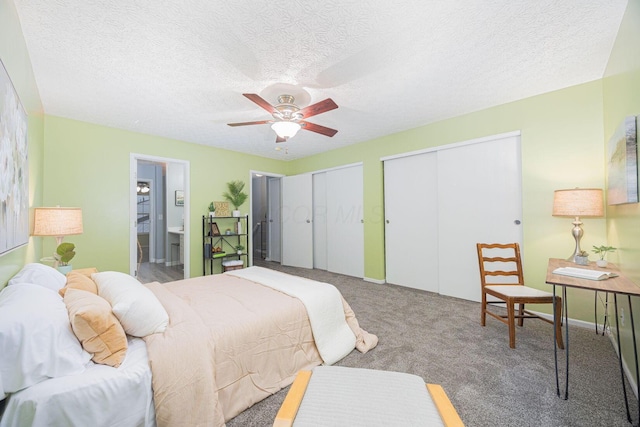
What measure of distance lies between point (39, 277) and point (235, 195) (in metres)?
3.34

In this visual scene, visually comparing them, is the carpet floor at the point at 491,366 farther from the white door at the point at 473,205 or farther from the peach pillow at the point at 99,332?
the peach pillow at the point at 99,332

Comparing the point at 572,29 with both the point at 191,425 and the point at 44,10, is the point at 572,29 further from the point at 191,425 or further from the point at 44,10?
the point at 44,10

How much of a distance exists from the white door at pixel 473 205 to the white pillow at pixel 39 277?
3.85m

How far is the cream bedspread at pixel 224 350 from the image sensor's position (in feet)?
3.97

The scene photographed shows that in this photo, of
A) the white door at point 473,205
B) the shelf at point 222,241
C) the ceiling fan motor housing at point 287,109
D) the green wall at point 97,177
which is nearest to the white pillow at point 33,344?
the ceiling fan motor housing at point 287,109

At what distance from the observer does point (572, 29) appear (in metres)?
1.82

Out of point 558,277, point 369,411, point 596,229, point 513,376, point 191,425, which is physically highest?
point 596,229

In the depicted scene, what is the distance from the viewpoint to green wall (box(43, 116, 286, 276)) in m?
3.19

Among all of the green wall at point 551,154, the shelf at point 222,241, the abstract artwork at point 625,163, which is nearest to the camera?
the abstract artwork at point 625,163

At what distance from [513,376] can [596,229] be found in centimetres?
179

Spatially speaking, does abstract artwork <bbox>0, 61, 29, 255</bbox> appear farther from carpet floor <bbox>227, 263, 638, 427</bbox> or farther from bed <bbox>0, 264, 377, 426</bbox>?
carpet floor <bbox>227, 263, 638, 427</bbox>

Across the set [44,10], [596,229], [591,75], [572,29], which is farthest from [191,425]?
[591,75]

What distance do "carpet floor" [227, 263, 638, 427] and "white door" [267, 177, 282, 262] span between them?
3.53 metres

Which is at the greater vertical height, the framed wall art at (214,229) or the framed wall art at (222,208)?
the framed wall art at (222,208)
